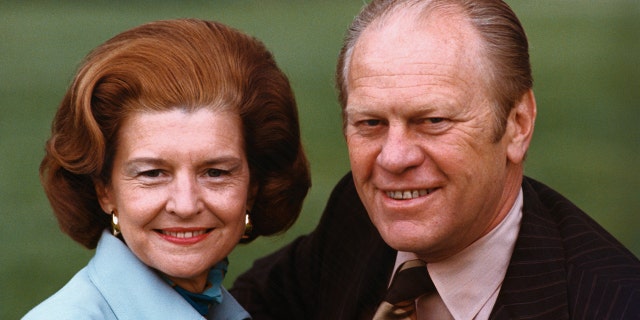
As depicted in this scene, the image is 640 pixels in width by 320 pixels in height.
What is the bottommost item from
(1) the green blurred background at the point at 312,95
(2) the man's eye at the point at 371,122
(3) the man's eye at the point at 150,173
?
(1) the green blurred background at the point at 312,95

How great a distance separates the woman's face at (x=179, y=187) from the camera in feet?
10.6

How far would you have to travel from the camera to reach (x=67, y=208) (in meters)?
3.50

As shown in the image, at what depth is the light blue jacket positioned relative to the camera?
10.4 ft

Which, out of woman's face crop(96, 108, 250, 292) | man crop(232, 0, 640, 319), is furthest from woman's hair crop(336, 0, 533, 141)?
woman's face crop(96, 108, 250, 292)

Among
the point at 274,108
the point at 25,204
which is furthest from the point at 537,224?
the point at 25,204

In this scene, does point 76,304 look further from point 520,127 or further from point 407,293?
point 520,127

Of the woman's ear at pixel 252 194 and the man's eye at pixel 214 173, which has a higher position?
the man's eye at pixel 214 173

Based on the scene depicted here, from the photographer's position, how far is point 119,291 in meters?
3.27

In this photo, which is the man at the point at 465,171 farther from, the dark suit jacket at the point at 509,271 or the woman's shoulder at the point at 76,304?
the woman's shoulder at the point at 76,304

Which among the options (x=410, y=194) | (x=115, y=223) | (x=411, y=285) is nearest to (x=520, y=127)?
(x=410, y=194)

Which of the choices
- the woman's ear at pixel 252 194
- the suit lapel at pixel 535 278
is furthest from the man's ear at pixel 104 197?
the suit lapel at pixel 535 278

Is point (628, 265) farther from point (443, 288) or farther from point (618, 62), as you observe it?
point (618, 62)

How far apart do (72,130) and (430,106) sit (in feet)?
3.59

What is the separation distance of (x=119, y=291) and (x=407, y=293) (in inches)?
35.4
